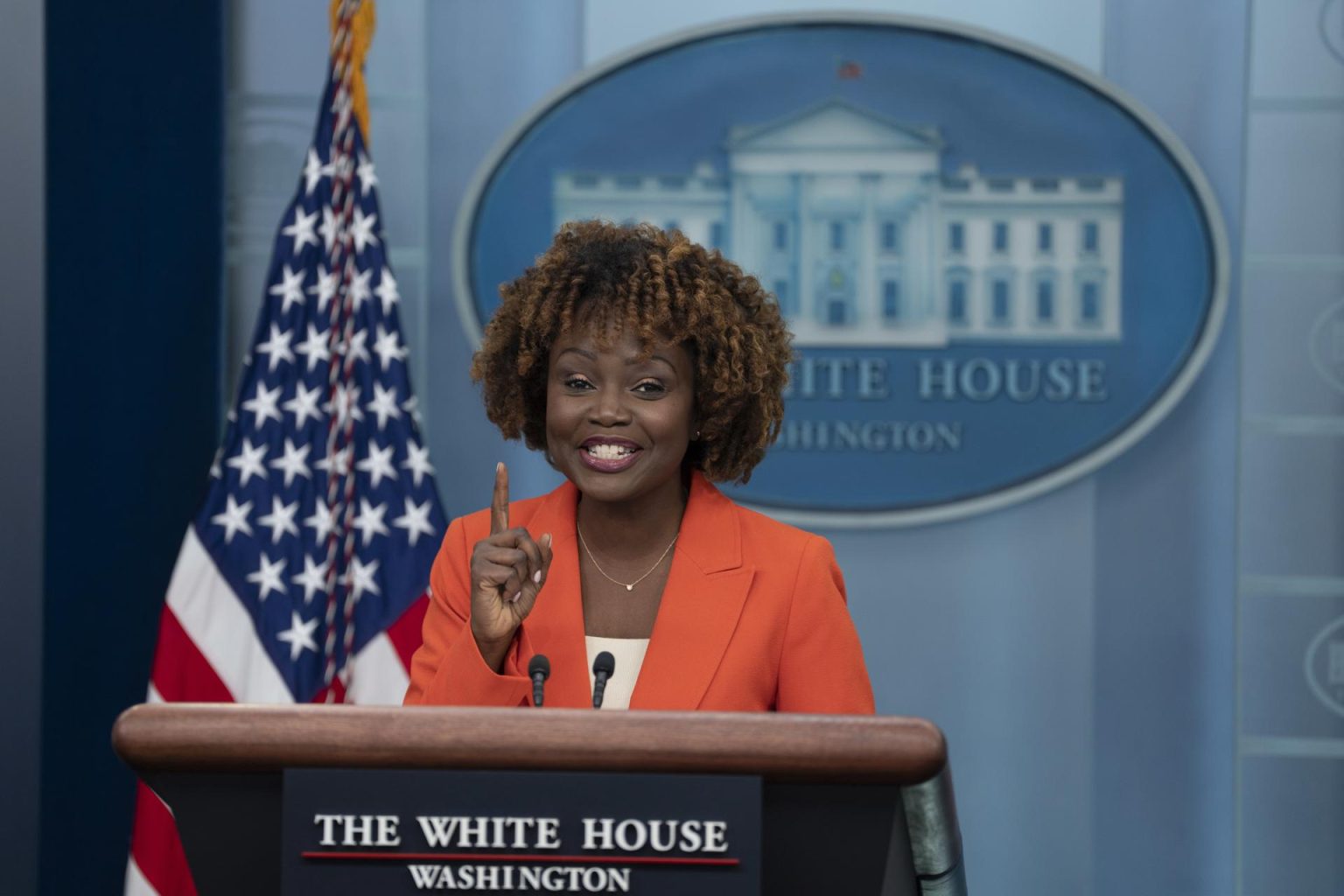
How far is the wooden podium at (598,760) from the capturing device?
1007 mm

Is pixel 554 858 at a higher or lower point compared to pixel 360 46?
lower

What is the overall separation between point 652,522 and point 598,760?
744 millimetres

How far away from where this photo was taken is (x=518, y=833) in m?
1.02

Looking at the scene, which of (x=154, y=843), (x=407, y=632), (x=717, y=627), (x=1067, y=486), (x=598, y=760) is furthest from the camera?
(x=1067, y=486)

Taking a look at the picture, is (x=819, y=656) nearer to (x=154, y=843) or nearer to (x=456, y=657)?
(x=456, y=657)

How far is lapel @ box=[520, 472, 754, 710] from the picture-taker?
5.13ft

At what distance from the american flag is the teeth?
1274 millimetres

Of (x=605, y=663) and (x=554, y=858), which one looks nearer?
(x=554, y=858)

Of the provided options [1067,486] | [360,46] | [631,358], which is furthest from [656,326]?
[1067,486]

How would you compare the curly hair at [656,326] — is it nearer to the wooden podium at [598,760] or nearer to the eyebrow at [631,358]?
the eyebrow at [631,358]

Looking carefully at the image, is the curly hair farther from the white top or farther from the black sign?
the black sign

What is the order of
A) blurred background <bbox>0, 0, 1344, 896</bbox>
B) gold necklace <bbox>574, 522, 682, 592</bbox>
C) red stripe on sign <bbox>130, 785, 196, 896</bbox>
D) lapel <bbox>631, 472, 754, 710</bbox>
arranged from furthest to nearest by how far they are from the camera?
blurred background <bbox>0, 0, 1344, 896</bbox> → red stripe on sign <bbox>130, 785, 196, 896</bbox> → gold necklace <bbox>574, 522, 682, 592</bbox> → lapel <bbox>631, 472, 754, 710</bbox>

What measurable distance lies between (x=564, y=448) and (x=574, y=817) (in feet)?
2.25

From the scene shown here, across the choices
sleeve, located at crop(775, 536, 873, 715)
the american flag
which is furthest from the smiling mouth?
the american flag
